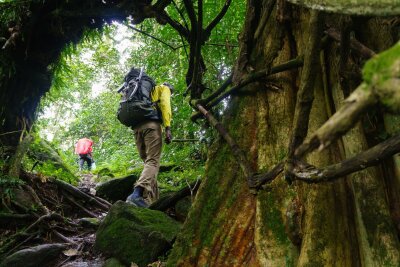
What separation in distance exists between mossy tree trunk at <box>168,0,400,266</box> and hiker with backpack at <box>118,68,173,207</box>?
2495 mm

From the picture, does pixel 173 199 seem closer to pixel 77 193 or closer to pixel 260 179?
pixel 77 193

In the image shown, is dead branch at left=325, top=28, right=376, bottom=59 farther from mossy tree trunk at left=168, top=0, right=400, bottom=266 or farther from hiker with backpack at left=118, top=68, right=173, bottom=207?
hiker with backpack at left=118, top=68, right=173, bottom=207

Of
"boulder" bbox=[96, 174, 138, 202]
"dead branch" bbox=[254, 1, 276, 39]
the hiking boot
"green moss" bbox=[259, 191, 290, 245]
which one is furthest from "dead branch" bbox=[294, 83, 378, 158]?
"boulder" bbox=[96, 174, 138, 202]

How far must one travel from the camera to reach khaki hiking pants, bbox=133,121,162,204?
5.02m

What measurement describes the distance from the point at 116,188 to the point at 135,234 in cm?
311

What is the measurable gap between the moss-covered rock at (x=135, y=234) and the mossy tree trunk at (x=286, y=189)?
116cm

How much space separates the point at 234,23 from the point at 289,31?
94.2 inches

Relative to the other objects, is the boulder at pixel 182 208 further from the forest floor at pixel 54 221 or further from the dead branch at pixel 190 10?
the dead branch at pixel 190 10

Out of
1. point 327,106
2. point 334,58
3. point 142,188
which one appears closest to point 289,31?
point 334,58

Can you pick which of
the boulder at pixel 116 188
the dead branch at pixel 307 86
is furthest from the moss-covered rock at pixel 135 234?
the boulder at pixel 116 188

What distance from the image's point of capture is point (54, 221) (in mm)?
4832

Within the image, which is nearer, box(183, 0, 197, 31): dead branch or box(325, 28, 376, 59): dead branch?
box(325, 28, 376, 59): dead branch

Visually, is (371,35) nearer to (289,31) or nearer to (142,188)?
(289,31)

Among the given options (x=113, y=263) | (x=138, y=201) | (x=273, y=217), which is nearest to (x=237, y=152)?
(x=273, y=217)
